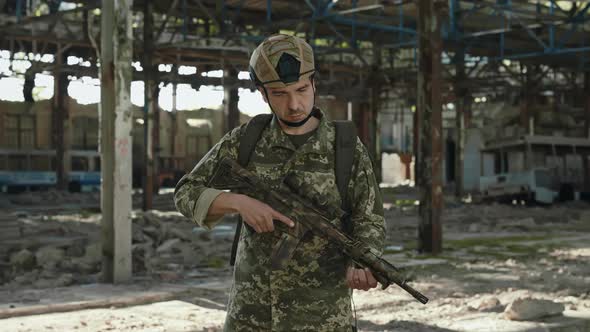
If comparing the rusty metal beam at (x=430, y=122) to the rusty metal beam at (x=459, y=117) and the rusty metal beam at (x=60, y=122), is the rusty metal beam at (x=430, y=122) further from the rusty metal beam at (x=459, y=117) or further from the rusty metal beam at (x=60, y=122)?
the rusty metal beam at (x=60, y=122)

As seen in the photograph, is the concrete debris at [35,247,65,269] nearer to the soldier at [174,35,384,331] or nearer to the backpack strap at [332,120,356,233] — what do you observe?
the soldier at [174,35,384,331]

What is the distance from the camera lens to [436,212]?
10.4 m

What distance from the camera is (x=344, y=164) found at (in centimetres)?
254

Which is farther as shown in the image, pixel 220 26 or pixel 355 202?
pixel 220 26

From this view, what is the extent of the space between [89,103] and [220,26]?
1529cm

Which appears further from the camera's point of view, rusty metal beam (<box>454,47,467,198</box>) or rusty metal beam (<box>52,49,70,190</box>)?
rusty metal beam (<box>52,49,70,190</box>)

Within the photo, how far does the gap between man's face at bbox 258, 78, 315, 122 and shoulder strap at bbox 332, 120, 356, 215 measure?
0.15 meters

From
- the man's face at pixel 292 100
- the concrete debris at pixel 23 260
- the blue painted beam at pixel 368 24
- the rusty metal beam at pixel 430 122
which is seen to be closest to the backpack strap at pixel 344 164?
the man's face at pixel 292 100

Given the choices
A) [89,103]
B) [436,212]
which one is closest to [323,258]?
[436,212]

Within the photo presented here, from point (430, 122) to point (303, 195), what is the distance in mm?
7882

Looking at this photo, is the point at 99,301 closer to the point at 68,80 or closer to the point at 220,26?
the point at 220,26

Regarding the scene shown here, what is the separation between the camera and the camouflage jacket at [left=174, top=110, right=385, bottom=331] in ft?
8.18

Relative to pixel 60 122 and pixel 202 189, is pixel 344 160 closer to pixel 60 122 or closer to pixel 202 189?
pixel 202 189

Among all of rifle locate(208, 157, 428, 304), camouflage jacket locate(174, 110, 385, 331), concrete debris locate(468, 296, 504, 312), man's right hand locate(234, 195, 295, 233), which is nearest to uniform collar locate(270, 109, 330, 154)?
camouflage jacket locate(174, 110, 385, 331)
